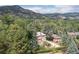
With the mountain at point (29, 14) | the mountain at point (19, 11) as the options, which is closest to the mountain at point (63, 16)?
the mountain at point (29, 14)

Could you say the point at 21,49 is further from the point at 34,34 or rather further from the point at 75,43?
the point at 75,43

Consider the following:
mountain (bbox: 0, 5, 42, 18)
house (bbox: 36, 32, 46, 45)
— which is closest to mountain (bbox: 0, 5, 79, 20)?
mountain (bbox: 0, 5, 42, 18)

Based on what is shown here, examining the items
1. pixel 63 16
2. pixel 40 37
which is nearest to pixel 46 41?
pixel 40 37

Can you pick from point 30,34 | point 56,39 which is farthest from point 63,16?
point 30,34

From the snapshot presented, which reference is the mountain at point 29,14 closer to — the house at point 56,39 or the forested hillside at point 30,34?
the forested hillside at point 30,34

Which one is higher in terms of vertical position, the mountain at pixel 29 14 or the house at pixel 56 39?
the mountain at pixel 29 14

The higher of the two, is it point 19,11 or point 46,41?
point 19,11

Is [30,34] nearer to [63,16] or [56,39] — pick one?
[56,39]

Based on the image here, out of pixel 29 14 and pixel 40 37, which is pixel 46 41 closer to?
pixel 40 37
